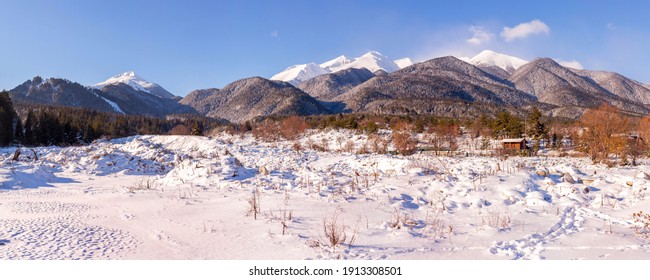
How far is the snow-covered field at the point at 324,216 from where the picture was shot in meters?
Result: 4.93

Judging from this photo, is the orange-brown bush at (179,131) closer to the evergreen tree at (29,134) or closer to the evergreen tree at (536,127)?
the evergreen tree at (29,134)

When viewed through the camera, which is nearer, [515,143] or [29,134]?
[515,143]

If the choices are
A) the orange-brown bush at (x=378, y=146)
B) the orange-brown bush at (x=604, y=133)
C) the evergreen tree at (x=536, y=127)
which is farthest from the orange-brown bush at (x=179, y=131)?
the orange-brown bush at (x=604, y=133)

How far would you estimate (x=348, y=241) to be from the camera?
17.5 ft

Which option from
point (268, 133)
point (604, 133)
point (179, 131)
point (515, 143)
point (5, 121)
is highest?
point (5, 121)

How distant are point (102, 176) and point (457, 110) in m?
165

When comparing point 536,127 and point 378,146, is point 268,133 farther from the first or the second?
point 536,127

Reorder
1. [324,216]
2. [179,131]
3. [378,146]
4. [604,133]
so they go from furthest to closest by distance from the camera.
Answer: [179,131], [378,146], [604,133], [324,216]

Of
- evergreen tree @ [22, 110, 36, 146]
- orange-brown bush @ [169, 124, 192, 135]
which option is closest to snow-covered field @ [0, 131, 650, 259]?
evergreen tree @ [22, 110, 36, 146]

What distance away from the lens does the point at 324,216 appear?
274 inches

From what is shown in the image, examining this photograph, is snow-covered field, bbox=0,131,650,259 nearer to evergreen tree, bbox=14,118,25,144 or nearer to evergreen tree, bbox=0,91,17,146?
evergreen tree, bbox=0,91,17,146

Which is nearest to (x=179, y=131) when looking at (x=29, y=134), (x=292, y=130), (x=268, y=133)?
(x=29, y=134)
